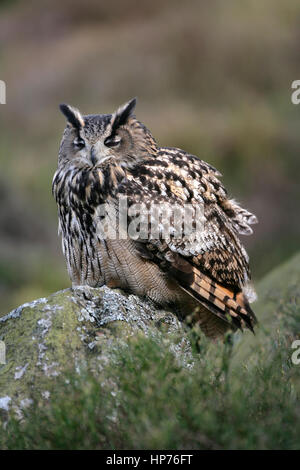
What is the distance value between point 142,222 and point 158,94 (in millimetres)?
14301

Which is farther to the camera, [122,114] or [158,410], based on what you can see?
[122,114]

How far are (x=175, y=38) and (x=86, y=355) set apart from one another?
17711 mm

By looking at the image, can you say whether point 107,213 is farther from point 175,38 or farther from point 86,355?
point 175,38

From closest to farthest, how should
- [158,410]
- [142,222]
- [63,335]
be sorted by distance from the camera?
[158,410]
[63,335]
[142,222]

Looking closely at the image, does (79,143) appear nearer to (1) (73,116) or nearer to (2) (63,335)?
(1) (73,116)

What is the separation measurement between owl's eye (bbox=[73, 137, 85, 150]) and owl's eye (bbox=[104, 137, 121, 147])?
0.13 meters

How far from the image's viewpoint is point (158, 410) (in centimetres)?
220

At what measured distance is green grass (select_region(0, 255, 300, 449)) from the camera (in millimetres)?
2152

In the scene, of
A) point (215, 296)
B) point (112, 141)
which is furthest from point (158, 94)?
point (215, 296)

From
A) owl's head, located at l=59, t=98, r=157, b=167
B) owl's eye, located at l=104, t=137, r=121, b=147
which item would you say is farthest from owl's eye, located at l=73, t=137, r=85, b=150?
owl's eye, located at l=104, t=137, r=121, b=147

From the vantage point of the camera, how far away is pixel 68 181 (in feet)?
11.4

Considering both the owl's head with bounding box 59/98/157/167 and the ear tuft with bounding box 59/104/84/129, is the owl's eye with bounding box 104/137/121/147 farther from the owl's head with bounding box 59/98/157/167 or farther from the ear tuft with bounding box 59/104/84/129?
the ear tuft with bounding box 59/104/84/129

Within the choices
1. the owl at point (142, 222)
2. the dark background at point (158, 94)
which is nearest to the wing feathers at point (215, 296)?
the owl at point (142, 222)

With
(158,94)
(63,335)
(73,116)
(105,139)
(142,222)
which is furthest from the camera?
(158,94)
